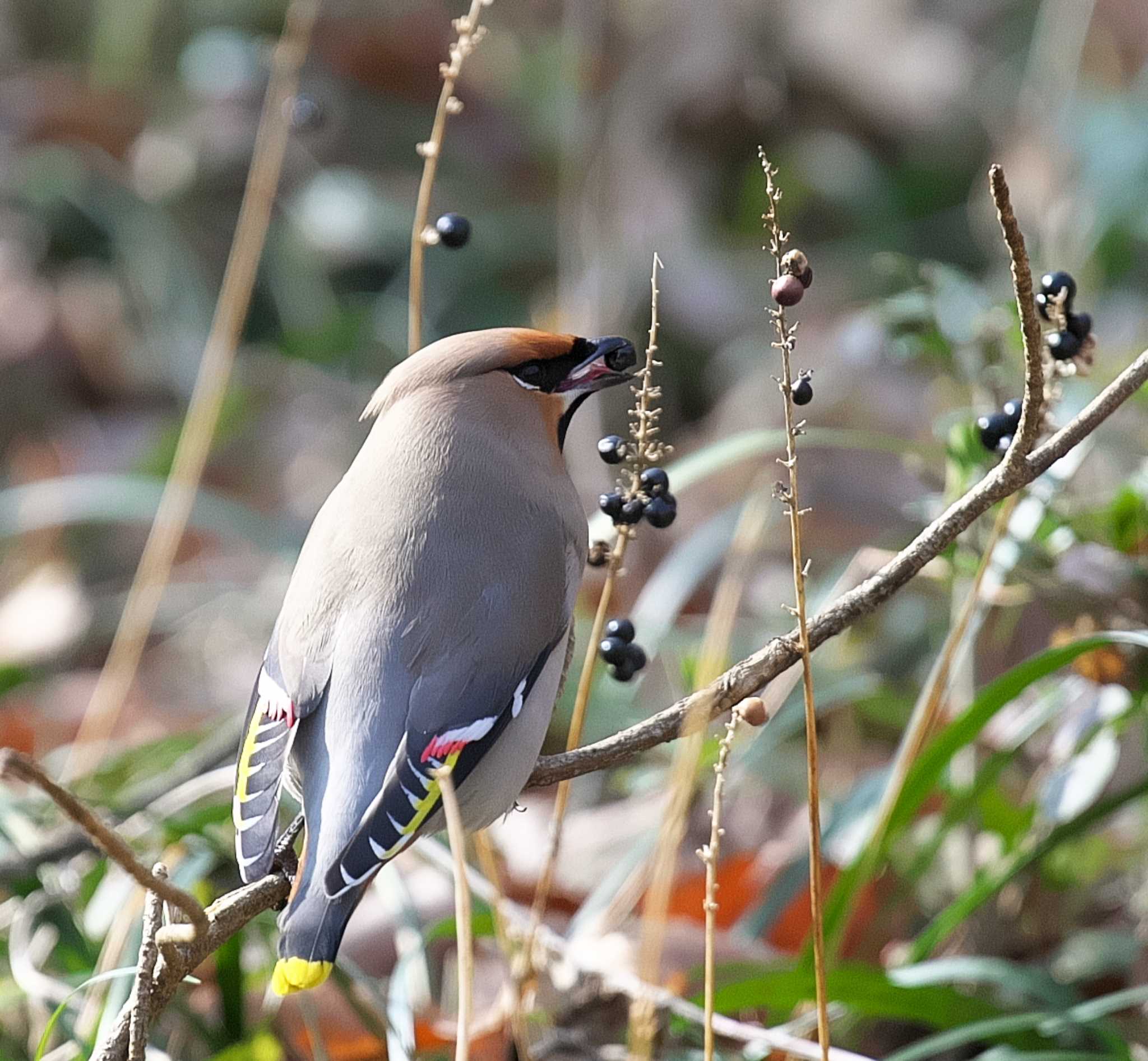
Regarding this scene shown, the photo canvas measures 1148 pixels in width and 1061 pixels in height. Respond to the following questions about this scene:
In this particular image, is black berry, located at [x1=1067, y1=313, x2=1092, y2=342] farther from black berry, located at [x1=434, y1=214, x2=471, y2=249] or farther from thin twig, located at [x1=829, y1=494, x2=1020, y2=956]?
black berry, located at [x1=434, y1=214, x2=471, y2=249]

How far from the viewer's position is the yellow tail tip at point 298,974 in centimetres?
185

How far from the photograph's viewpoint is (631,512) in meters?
2.10

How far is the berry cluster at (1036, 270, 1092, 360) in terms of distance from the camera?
2125mm

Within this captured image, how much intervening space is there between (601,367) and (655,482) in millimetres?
310

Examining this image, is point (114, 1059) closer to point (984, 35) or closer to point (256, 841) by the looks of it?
point (256, 841)

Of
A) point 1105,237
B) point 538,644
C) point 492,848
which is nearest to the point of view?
point 538,644

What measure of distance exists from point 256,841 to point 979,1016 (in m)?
1.15

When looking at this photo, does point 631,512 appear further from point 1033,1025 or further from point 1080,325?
point 1033,1025

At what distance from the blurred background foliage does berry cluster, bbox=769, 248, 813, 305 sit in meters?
0.86

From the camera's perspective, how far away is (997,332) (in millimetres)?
2879

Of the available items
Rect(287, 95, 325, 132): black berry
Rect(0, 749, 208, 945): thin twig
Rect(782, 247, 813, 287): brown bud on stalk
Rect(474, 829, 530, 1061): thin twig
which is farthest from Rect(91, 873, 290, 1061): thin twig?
Rect(287, 95, 325, 132): black berry

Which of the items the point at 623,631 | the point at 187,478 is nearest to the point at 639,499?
the point at 623,631

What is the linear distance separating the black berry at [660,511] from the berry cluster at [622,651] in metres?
0.14

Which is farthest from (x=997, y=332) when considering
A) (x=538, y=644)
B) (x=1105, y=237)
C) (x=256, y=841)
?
(x=1105, y=237)
